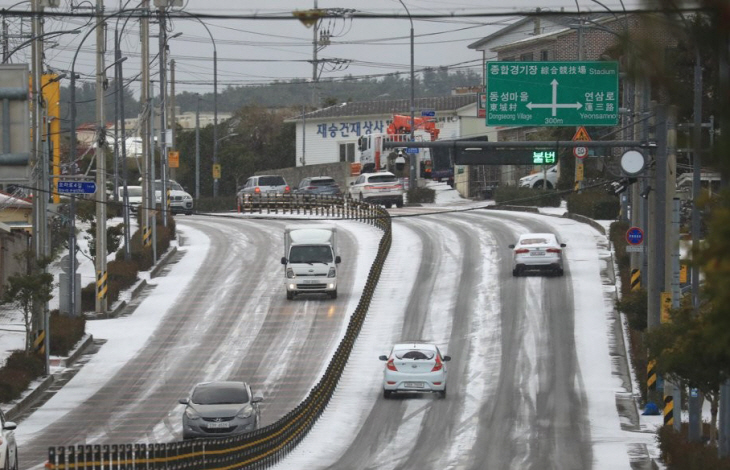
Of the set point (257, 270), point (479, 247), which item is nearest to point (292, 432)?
point (257, 270)

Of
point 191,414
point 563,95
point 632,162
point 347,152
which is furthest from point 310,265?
point 347,152

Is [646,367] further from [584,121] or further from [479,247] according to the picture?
[479,247]

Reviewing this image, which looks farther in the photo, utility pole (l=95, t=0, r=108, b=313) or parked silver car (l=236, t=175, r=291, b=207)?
parked silver car (l=236, t=175, r=291, b=207)

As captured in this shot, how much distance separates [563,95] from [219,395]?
36.7 feet

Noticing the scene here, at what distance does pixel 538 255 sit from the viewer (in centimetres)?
4709

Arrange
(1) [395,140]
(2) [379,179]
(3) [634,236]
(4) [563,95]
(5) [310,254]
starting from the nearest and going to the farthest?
1. (4) [563,95]
2. (3) [634,236]
3. (5) [310,254]
4. (2) [379,179]
5. (1) [395,140]

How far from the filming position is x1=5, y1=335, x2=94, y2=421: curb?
31000 millimetres

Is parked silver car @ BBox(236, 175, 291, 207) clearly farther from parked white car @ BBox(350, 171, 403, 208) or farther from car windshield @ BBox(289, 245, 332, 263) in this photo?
car windshield @ BBox(289, 245, 332, 263)

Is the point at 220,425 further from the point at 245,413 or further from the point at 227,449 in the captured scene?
the point at 227,449

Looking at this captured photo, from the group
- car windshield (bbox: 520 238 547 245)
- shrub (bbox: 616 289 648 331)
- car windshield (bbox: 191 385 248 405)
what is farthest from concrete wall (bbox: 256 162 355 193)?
car windshield (bbox: 191 385 248 405)

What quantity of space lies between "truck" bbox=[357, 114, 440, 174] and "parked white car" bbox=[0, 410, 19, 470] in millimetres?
58822

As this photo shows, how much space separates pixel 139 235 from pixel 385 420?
3012 centimetres

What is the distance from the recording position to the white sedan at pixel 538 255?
154 ft

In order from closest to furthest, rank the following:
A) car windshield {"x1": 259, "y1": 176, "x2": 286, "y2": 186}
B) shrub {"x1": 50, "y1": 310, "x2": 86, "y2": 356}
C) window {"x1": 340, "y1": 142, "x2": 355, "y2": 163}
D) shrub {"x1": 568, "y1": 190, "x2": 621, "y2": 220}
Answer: shrub {"x1": 50, "y1": 310, "x2": 86, "y2": 356} < shrub {"x1": 568, "y1": 190, "x2": 621, "y2": 220} < car windshield {"x1": 259, "y1": 176, "x2": 286, "y2": 186} < window {"x1": 340, "y1": 142, "x2": 355, "y2": 163}
